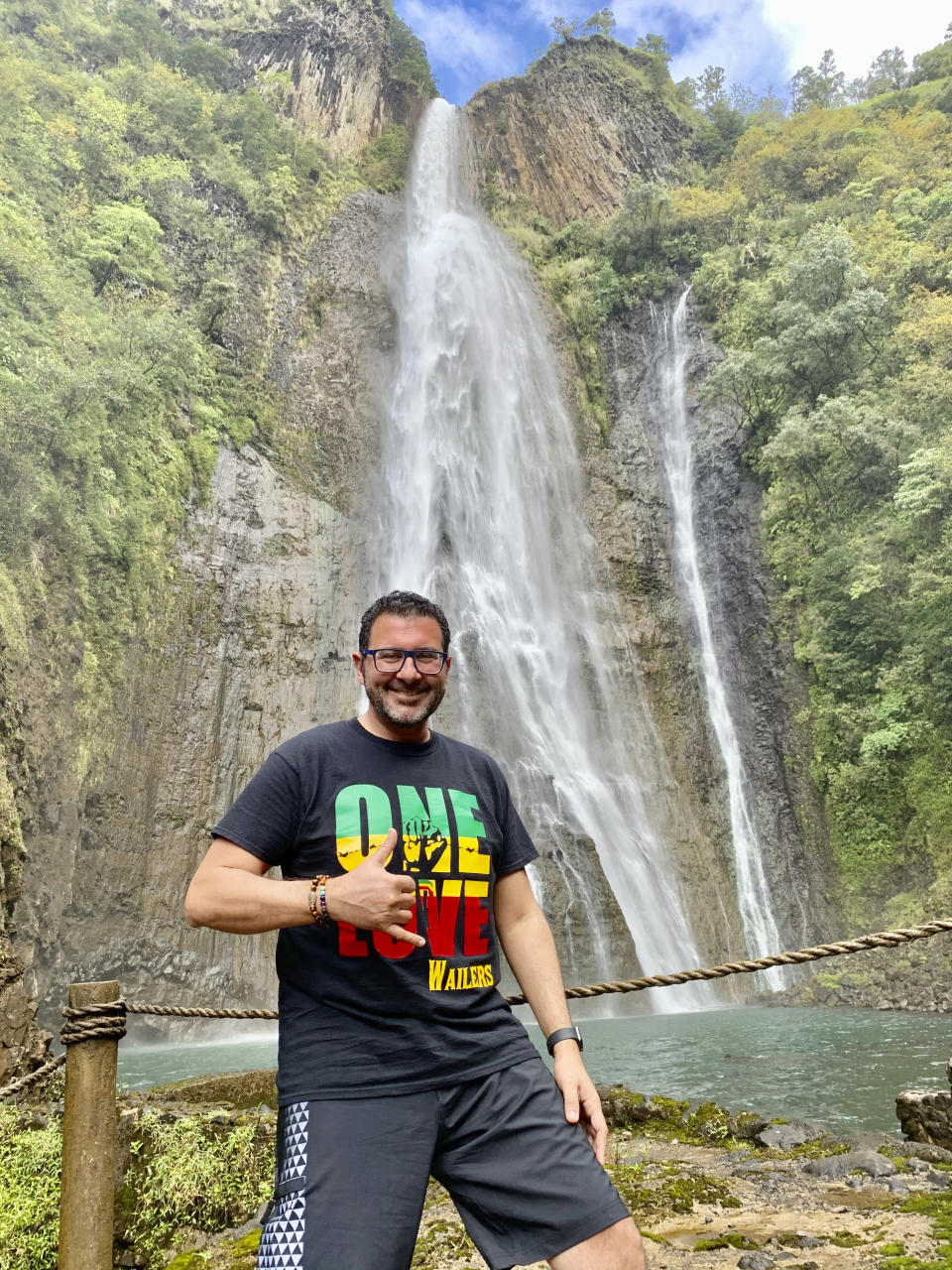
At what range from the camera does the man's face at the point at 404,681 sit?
79.2 inches

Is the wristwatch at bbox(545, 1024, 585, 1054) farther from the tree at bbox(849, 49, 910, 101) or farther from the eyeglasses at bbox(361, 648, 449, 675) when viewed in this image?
the tree at bbox(849, 49, 910, 101)

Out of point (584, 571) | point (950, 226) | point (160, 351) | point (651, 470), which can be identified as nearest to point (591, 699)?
point (584, 571)

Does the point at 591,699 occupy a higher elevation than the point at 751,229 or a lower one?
lower

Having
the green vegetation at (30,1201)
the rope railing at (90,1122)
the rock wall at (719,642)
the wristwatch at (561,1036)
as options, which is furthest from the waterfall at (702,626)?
the wristwatch at (561,1036)

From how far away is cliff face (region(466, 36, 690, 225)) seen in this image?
30.2 meters

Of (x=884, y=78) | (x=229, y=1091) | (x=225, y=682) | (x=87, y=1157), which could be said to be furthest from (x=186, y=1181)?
(x=884, y=78)

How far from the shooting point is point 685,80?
112 feet

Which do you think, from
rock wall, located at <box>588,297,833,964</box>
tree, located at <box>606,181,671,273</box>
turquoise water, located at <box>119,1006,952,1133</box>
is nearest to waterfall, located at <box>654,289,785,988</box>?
rock wall, located at <box>588,297,833,964</box>

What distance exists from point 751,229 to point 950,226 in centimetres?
637

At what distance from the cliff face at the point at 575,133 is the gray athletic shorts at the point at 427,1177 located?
1251 inches

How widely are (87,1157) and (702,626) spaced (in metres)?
19.2

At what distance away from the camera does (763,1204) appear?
12.9 feet

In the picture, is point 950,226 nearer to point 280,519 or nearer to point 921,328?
point 921,328

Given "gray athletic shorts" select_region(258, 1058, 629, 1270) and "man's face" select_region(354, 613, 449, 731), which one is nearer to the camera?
"gray athletic shorts" select_region(258, 1058, 629, 1270)
